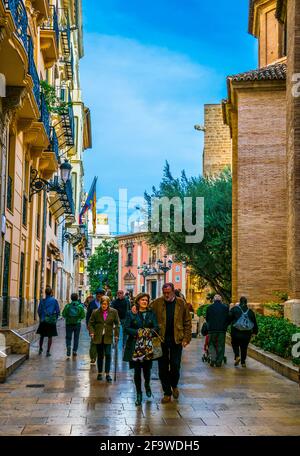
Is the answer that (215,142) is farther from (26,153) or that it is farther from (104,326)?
(104,326)

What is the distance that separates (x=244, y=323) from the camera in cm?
1519

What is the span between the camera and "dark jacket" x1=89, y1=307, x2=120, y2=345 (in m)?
12.7

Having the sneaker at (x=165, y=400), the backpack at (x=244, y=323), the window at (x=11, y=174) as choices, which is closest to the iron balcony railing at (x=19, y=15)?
the window at (x=11, y=174)

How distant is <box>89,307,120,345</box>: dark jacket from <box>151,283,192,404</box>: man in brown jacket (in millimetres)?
2587

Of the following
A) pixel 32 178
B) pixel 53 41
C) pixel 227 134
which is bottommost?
pixel 32 178

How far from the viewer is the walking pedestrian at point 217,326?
15.3m

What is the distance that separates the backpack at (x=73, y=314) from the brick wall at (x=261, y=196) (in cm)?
1248

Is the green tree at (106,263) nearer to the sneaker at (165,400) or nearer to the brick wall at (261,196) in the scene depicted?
the brick wall at (261,196)

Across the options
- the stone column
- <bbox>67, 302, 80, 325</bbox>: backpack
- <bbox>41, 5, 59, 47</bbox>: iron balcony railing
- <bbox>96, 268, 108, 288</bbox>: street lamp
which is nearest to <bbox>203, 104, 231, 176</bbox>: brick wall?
<bbox>41, 5, 59, 47</bbox>: iron balcony railing

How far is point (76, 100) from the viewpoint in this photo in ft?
162
